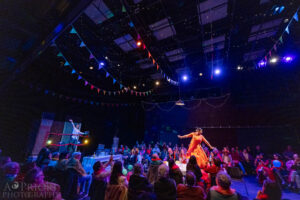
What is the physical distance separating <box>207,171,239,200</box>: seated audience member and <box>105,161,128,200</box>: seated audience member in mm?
1416

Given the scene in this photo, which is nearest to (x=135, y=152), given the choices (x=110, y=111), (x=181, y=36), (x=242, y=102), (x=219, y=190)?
Answer: (x=110, y=111)

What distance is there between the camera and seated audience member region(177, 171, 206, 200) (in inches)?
72.7

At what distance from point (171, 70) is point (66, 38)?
6.48 m

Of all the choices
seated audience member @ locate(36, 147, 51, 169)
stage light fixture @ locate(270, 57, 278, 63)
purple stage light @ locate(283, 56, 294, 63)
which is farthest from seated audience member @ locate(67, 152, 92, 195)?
purple stage light @ locate(283, 56, 294, 63)

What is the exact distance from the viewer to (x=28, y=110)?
7.01m

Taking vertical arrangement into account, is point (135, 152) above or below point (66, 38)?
below

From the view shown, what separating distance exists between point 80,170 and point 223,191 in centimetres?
338

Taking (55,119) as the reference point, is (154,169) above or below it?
below

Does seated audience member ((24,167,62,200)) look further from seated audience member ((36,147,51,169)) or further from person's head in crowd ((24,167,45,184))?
seated audience member ((36,147,51,169))

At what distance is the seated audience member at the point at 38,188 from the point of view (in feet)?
5.55

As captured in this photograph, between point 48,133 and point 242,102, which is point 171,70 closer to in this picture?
point 242,102

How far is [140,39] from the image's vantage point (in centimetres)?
474

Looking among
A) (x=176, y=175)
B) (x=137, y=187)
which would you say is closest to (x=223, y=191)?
(x=176, y=175)

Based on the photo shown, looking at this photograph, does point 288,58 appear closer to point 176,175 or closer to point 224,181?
point 224,181
